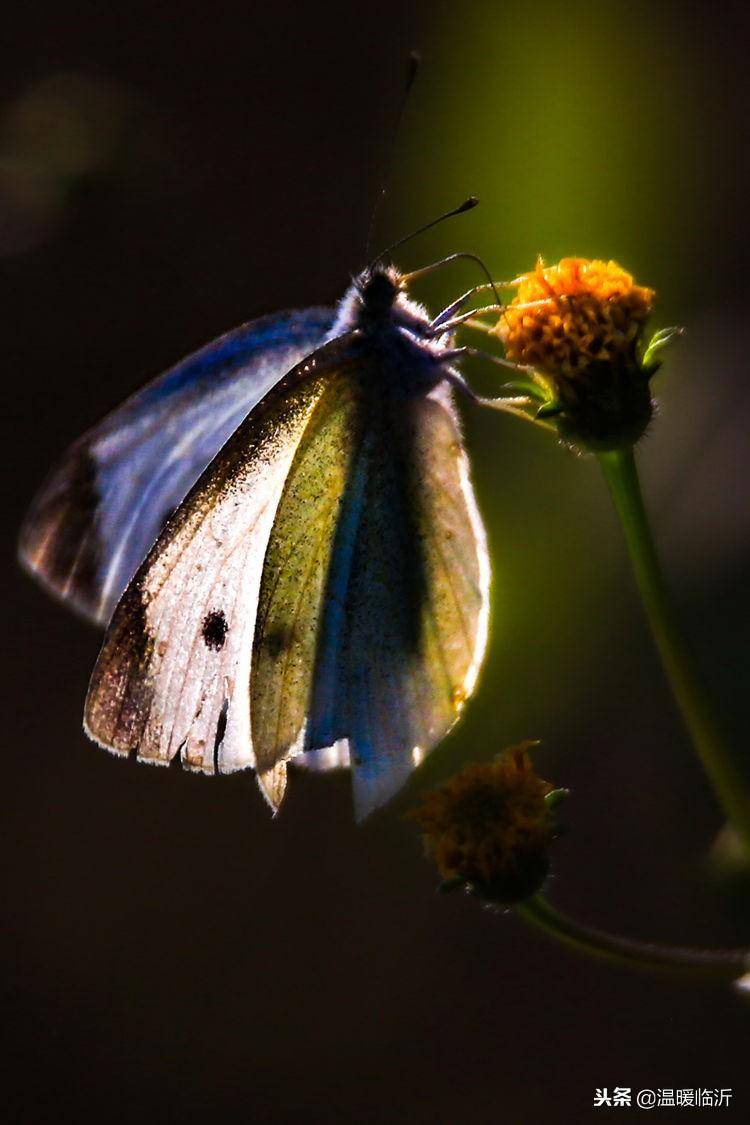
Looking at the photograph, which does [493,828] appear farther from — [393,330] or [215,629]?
[393,330]

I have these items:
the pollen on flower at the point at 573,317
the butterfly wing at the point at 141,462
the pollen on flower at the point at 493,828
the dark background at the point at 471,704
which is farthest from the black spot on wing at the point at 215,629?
the dark background at the point at 471,704

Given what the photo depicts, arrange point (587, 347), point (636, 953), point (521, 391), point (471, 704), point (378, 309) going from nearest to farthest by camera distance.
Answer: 1. point (636, 953)
2. point (587, 347)
3. point (521, 391)
4. point (378, 309)
5. point (471, 704)

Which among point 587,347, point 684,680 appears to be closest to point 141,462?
point 587,347

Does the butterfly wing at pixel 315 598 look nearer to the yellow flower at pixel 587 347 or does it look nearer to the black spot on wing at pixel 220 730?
the black spot on wing at pixel 220 730

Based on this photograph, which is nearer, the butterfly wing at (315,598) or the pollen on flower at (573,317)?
the pollen on flower at (573,317)

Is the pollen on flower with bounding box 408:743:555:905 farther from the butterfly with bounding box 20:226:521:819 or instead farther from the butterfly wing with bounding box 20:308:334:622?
the butterfly wing with bounding box 20:308:334:622

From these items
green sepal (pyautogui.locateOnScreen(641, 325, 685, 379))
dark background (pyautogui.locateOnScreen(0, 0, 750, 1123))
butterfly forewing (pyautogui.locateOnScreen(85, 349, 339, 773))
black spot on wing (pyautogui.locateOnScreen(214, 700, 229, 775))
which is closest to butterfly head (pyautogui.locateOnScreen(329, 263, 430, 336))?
butterfly forewing (pyautogui.locateOnScreen(85, 349, 339, 773))

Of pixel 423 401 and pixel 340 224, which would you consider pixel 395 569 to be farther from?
pixel 340 224
